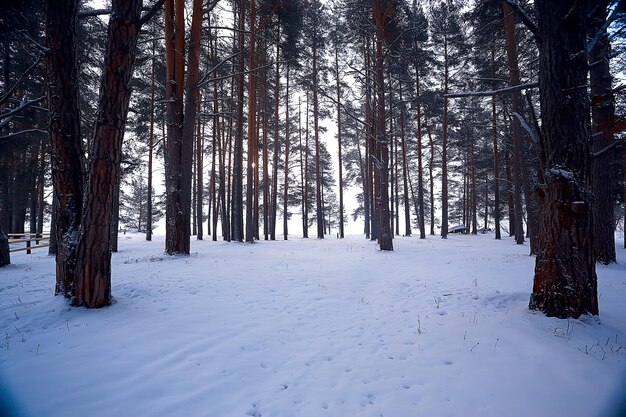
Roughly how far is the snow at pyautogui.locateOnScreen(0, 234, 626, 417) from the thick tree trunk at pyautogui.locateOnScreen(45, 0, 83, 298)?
1.17 m

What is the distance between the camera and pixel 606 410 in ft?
6.97

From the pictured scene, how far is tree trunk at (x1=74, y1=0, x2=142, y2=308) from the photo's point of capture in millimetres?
3746

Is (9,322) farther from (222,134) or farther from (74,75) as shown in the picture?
(222,134)

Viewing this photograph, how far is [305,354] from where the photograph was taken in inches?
116

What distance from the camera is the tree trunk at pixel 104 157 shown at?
3.75 meters

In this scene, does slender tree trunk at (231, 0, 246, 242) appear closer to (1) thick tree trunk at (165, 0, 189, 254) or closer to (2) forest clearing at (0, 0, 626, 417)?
(1) thick tree trunk at (165, 0, 189, 254)

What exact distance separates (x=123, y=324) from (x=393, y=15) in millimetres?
13903

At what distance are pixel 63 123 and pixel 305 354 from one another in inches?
197

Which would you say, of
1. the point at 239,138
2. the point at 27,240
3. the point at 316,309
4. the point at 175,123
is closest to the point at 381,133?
the point at 239,138

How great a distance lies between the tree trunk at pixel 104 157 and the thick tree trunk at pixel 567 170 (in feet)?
19.6

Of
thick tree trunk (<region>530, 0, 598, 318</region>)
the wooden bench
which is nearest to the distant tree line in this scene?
thick tree trunk (<region>530, 0, 598, 318</region>)

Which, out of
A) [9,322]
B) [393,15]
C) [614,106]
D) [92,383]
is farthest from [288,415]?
[393,15]

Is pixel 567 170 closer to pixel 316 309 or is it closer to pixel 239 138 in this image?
pixel 316 309

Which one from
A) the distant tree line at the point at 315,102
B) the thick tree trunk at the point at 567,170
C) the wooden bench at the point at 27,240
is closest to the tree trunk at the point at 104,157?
the distant tree line at the point at 315,102
